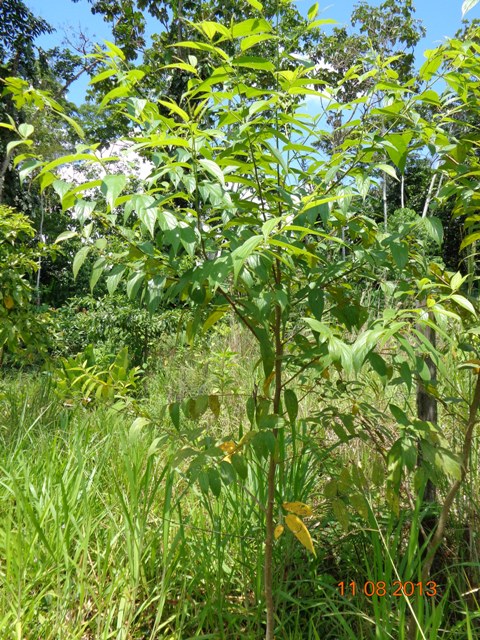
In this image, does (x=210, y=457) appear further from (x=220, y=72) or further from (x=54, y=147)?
Answer: (x=54, y=147)

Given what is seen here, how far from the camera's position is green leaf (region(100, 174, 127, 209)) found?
93 centimetres

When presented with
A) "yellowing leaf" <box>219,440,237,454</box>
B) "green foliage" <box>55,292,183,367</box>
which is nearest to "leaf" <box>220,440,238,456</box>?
"yellowing leaf" <box>219,440,237,454</box>

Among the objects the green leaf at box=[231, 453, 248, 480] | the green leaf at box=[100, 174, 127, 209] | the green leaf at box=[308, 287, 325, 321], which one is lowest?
the green leaf at box=[231, 453, 248, 480]

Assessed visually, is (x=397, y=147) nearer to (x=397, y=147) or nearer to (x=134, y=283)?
(x=397, y=147)

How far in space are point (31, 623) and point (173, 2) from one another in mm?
8429

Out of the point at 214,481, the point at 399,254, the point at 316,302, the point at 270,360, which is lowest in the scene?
the point at 214,481

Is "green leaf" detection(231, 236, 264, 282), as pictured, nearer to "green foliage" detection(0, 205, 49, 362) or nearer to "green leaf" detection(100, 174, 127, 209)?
"green leaf" detection(100, 174, 127, 209)

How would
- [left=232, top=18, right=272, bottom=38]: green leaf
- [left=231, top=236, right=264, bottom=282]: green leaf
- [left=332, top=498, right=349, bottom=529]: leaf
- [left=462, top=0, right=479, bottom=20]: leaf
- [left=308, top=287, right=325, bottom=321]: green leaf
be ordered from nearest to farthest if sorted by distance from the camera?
Answer: [left=231, top=236, right=264, bottom=282]: green leaf < [left=232, top=18, right=272, bottom=38]: green leaf < [left=462, top=0, right=479, bottom=20]: leaf < [left=308, top=287, right=325, bottom=321]: green leaf < [left=332, top=498, right=349, bottom=529]: leaf

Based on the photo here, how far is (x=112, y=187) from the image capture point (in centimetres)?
95

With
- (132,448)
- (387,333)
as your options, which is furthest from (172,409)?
(132,448)

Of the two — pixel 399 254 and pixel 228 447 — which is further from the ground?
pixel 399 254
